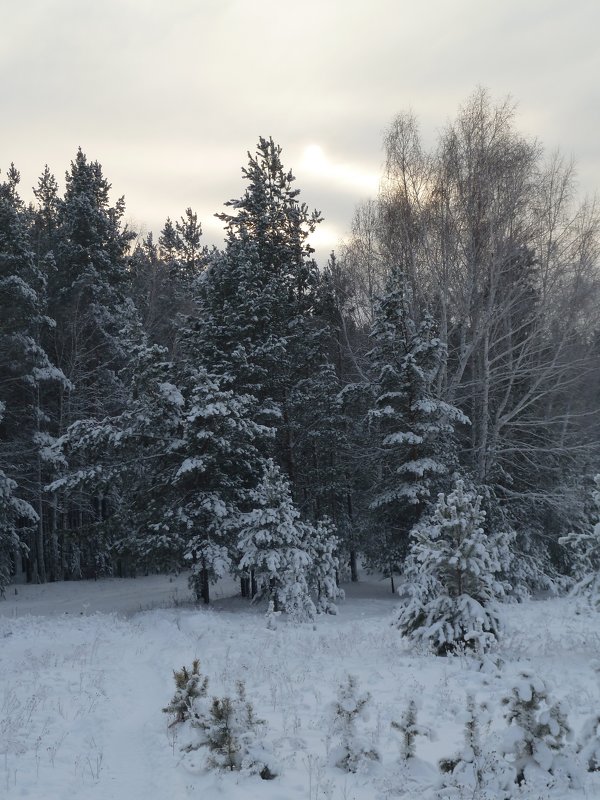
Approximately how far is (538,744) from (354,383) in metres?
17.8

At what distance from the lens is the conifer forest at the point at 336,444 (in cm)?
1057

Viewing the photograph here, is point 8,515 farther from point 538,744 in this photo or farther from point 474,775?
point 538,744

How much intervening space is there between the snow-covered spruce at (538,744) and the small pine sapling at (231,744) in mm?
2310

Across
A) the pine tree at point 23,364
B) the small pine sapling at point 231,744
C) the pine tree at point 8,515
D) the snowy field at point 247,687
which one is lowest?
the snowy field at point 247,687

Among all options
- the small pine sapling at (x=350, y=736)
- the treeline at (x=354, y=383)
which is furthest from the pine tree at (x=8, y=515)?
the small pine sapling at (x=350, y=736)

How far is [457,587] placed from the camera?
11.1m

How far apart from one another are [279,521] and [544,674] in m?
9.10

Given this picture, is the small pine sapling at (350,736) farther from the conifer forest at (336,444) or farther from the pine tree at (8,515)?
the pine tree at (8,515)

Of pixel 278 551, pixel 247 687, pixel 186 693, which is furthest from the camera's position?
pixel 278 551

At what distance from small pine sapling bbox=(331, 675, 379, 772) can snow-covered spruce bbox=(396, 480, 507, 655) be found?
4518 mm

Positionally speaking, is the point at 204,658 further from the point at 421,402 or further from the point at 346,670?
the point at 421,402

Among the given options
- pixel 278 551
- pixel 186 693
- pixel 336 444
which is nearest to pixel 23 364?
pixel 336 444

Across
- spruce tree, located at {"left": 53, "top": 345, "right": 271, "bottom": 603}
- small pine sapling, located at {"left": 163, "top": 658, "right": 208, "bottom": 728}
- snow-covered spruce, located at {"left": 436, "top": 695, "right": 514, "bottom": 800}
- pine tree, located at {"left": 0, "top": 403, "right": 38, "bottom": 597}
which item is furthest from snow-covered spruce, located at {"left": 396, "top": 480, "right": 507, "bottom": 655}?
pine tree, located at {"left": 0, "top": 403, "right": 38, "bottom": 597}

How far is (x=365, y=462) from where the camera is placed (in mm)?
23469
